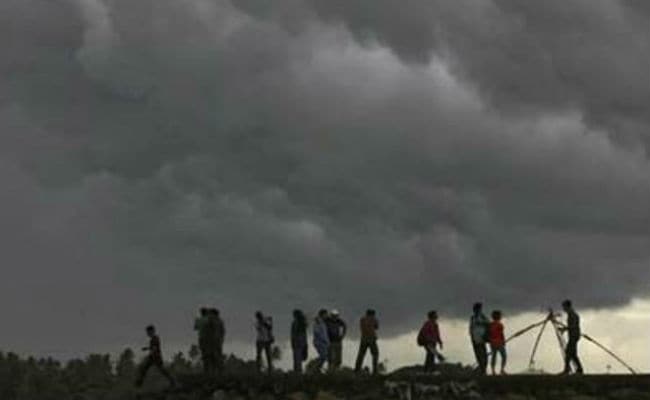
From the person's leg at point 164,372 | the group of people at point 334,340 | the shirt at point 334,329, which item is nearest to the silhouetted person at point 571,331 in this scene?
the group of people at point 334,340

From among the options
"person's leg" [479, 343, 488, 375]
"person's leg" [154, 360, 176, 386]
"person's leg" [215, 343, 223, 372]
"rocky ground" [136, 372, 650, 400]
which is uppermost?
"person's leg" [215, 343, 223, 372]

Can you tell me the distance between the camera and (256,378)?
38.7m

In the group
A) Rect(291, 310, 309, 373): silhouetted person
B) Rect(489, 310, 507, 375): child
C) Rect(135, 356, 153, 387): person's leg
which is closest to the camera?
Rect(489, 310, 507, 375): child

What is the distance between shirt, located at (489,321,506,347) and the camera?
3575 centimetres

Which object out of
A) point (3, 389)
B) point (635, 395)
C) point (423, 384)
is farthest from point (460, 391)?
point (3, 389)

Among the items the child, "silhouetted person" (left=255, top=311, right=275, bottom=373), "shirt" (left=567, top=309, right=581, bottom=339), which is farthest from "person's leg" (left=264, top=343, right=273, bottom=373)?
"shirt" (left=567, top=309, right=581, bottom=339)

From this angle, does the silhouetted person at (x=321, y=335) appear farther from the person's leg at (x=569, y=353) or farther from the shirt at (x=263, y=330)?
the person's leg at (x=569, y=353)

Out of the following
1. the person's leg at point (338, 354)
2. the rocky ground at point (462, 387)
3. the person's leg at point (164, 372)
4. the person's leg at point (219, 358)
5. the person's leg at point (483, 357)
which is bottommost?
the rocky ground at point (462, 387)

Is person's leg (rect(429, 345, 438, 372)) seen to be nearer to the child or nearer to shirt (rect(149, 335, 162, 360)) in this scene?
the child

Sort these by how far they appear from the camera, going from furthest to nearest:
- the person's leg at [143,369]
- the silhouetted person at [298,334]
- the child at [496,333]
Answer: the silhouetted person at [298,334]
the person's leg at [143,369]
the child at [496,333]

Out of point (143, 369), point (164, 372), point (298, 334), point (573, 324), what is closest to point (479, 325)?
point (573, 324)

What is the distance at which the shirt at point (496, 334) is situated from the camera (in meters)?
35.8

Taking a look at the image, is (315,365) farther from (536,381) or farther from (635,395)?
(635,395)

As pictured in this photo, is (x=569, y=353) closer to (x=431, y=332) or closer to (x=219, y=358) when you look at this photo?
(x=431, y=332)
